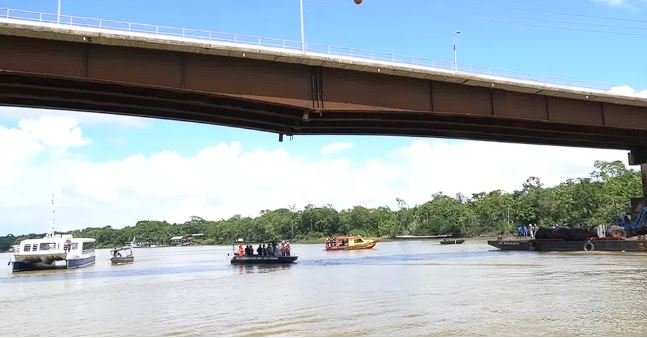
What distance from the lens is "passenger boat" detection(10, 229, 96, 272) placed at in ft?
188

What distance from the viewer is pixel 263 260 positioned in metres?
53.2

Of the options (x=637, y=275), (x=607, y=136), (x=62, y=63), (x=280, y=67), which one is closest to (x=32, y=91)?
(x=62, y=63)

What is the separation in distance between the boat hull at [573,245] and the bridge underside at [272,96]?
9.56 meters

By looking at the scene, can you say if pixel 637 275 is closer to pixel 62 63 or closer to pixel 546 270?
pixel 546 270

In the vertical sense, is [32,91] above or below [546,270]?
above

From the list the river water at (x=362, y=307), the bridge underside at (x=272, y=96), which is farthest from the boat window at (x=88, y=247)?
the river water at (x=362, y=307)

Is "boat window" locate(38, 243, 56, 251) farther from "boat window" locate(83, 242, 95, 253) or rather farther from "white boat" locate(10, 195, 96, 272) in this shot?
"boat window" locate(83, 242, 95, 253)

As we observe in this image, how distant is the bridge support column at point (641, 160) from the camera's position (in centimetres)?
5816

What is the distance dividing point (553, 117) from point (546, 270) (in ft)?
51.5

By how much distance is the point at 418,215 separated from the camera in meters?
185

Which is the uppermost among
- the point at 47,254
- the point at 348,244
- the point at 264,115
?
the point at 264,115

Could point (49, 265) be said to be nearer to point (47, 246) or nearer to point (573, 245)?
point (47, 246)

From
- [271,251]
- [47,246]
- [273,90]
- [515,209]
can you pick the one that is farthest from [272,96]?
[515,209]

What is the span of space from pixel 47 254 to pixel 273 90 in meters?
34.7
